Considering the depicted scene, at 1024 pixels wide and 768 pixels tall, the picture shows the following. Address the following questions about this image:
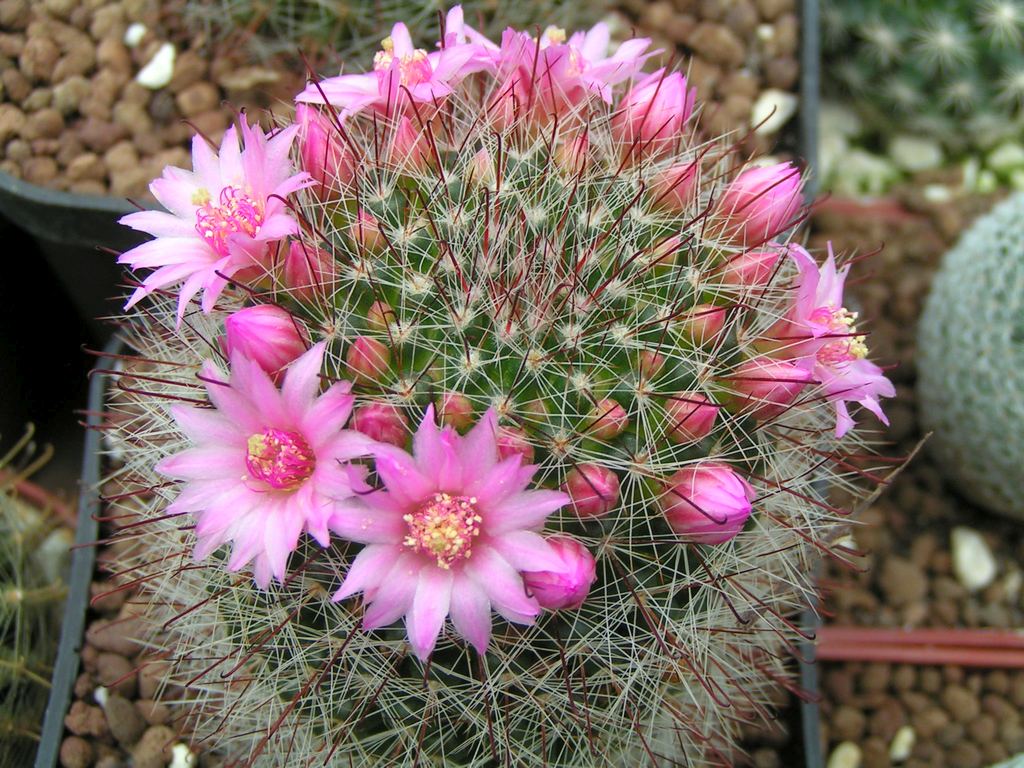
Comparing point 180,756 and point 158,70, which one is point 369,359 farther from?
point 158,70

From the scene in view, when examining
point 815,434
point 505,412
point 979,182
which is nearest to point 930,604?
point 815,434

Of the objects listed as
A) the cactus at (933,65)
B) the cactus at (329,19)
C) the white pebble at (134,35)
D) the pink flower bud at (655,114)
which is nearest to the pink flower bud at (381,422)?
the pink flower bud at (655,114)

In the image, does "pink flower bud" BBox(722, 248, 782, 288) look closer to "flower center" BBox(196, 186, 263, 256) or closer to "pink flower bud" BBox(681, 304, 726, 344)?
"pink flower bud" BBox(681, 304, 726, 344)

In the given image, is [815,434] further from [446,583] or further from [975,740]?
[975,740]

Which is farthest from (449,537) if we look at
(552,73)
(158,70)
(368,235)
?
(158,70)

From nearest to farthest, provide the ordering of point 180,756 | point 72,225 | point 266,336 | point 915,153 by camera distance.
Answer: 1. point 266,336
2. point 180,756
3. point 72,225
4. point 915,153
